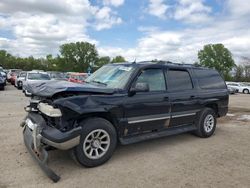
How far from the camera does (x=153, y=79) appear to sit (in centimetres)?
538

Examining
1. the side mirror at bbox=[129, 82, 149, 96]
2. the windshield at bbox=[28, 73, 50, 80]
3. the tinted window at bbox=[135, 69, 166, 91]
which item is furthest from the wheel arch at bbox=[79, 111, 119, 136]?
the windshield at bbox=[28, 73, 50, 80]

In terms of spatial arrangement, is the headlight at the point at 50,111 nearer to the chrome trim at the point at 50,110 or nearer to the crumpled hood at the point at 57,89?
the chrome trim at the point at 50,110

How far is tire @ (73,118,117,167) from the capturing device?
4188 mm

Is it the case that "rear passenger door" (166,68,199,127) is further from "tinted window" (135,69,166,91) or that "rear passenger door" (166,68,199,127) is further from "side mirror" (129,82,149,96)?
"side mirror" (129,82,149,96)

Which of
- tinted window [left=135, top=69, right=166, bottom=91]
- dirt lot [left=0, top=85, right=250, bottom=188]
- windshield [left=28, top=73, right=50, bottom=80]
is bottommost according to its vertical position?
dirt lot [left=0, top=85, right=250, bottom=188]

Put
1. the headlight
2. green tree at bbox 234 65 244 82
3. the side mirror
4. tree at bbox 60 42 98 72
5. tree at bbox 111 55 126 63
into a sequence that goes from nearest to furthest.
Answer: the headlight < the side mirror < green tree at bbox 234 65 244 82 < tree at bbox 111 55 126 63 < tree at bbox 60 42 98 72

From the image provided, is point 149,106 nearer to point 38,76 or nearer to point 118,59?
point 38,76

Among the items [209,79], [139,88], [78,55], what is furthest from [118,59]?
[139,88]

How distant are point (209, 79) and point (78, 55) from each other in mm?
90704

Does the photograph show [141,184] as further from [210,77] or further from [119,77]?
[210,77]

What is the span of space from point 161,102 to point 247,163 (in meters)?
1.95

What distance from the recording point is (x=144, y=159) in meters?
4.80

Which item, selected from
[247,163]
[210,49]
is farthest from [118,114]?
[210,49]

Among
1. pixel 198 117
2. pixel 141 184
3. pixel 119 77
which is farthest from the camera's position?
pixel 198 117
